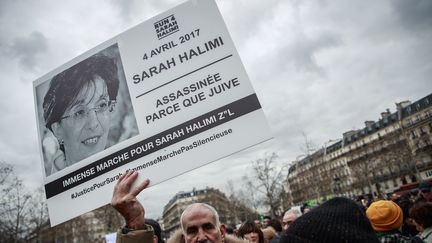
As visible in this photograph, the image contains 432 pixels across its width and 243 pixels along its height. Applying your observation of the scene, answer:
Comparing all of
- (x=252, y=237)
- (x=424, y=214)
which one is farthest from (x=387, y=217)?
(x=252, y=237)

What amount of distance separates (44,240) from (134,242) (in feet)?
143

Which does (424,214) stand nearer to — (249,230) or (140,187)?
(249,230)

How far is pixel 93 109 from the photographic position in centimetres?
A: 218

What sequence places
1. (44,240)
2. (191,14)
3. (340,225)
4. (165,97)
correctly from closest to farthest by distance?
(340,225), (165,97), (191,14), (44,240)

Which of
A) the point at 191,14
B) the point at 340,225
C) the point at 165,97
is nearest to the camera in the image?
the point at 340,225

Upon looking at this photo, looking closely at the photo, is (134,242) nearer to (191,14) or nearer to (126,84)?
(126,84)

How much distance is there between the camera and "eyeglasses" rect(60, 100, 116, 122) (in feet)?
7.12

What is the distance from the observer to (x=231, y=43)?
222 centimetres

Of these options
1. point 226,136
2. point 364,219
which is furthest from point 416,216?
point 364,219

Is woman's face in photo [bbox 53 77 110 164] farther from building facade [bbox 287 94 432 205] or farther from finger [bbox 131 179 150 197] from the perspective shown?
building facade [bbox 287 94 432 205]

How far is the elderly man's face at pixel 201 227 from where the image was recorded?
254cm

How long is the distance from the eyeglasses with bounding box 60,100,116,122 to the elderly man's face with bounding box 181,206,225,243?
3.87 ft

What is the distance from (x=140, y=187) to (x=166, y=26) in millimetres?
1295

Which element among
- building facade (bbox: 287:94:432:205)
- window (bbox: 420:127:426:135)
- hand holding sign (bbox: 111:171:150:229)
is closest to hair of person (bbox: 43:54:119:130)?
hand holding sign (bbox: 111:171:150:229)
